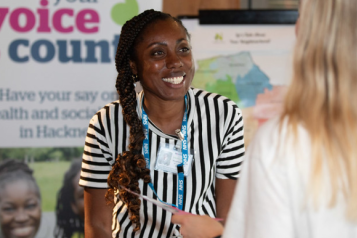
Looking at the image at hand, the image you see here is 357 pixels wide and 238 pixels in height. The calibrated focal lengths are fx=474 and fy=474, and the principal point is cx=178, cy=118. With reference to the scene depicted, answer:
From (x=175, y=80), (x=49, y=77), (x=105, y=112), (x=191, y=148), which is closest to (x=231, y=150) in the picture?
(x=191, y=148)

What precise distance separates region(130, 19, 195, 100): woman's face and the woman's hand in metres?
0.76

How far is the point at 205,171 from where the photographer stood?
209cm

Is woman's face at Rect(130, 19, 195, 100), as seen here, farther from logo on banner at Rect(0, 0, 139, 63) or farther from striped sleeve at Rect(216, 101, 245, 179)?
logo on banner at Rect(0, 0, 139, 63)

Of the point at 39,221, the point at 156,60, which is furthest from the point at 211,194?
the point at 39,221

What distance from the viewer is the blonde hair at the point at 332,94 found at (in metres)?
0.98

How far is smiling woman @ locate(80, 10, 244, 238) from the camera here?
2.07 metres

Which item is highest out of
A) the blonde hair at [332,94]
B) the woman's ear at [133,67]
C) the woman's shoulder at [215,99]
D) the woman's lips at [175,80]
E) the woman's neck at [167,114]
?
the blonde hair at [332,94]

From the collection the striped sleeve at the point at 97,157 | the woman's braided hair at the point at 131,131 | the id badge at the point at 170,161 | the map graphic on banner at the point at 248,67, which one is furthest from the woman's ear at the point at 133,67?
the map graphic on banner at the point at 248,67

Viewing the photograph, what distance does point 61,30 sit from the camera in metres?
2.92

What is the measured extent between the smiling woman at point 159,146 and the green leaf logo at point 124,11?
70cm

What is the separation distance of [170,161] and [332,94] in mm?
1150

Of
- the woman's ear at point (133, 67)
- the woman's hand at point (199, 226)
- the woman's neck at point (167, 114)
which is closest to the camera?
the woman's hand at point (199, 226)

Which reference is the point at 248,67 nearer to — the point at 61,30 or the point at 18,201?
the point at 61,30

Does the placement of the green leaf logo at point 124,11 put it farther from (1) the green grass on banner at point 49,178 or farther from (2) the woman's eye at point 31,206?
(2) the woman's eye at point 31,206
